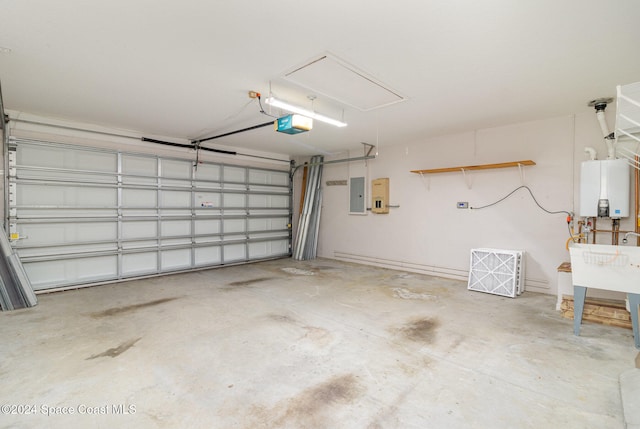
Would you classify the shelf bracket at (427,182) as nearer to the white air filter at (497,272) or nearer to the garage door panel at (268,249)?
the white air filter at (497,272)

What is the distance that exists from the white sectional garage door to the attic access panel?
13.1 feet

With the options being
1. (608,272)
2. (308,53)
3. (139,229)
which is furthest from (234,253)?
(608,272)

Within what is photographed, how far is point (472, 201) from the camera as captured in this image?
5.48 meters

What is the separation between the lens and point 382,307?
13.3 feet

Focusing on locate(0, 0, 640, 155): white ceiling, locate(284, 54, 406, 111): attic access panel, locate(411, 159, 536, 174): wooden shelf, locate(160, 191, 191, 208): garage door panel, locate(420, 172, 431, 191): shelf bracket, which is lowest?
locate(160, 191, 191, 208): garage door panel

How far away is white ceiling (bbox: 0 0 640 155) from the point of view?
213 centimetres

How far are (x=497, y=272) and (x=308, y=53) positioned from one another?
14.1ft

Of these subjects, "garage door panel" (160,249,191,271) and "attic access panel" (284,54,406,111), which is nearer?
"attic access panel" (284,54,406,111)

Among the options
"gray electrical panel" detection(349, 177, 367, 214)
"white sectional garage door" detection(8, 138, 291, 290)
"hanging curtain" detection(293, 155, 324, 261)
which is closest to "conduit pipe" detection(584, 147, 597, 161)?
"gray electrical panel" detection(349, 177, 367, 214)

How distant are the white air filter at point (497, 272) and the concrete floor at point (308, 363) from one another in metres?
0.25

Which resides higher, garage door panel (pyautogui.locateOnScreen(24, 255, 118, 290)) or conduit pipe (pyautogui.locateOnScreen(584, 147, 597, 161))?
conduit pipe (pyautogui.locateOnScreen(584, 147, 597, 161))

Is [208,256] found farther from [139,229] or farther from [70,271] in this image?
[70,271]

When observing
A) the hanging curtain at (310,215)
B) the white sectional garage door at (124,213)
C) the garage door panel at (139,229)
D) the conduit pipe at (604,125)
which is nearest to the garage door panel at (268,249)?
the white sectional garage door at (124,213)

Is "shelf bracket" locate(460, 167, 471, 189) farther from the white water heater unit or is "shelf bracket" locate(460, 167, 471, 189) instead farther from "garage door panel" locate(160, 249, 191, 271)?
"garage door panel" locate(160, 249, 191, 271)
